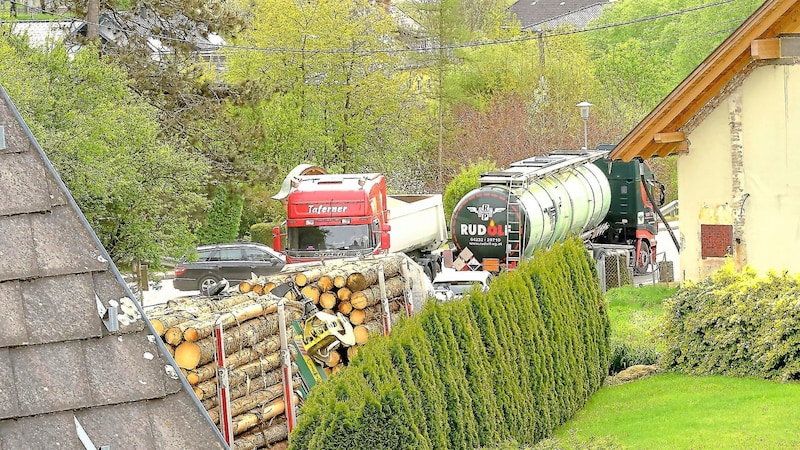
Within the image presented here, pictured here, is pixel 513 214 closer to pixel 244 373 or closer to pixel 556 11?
pixel 244 373

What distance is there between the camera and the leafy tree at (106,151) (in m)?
26.5

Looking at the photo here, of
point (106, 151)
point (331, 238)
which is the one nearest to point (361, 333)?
point (106, 151)

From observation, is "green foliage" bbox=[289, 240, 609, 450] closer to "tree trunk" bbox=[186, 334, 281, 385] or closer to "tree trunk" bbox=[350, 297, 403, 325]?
"tree trunk" bbox=[186, 334, 281, 385]

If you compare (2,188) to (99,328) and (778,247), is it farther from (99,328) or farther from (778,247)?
(778,247)

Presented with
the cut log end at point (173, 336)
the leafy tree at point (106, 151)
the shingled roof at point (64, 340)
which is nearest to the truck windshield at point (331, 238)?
the leafy tree at point (106, 151)

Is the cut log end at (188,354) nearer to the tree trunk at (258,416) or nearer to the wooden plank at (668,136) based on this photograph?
the tree trunk at (258,416)

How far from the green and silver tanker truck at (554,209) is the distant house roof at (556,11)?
2995 inches

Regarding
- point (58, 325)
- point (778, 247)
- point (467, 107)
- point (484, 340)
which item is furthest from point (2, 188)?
point (467, 107)

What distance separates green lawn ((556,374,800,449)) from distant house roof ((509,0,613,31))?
100 m

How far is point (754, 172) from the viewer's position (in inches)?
806

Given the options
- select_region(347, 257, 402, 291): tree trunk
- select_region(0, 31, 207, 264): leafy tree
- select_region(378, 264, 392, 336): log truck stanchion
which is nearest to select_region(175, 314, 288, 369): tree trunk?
select_region(347, 257, 402, 291): tree trunk

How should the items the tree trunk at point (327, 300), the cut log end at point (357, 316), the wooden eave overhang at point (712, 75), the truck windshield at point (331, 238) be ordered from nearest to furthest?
the tree trunk at point (327, 300)
the cut log end at point (357, 316)
the wooden eave overhang at point (712, 75)
the truck windshield at point (331, 238)

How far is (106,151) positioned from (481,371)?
1724 centimetres

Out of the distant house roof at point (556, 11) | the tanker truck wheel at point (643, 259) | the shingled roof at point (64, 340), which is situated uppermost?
the distant house roof at point (556, 11)
